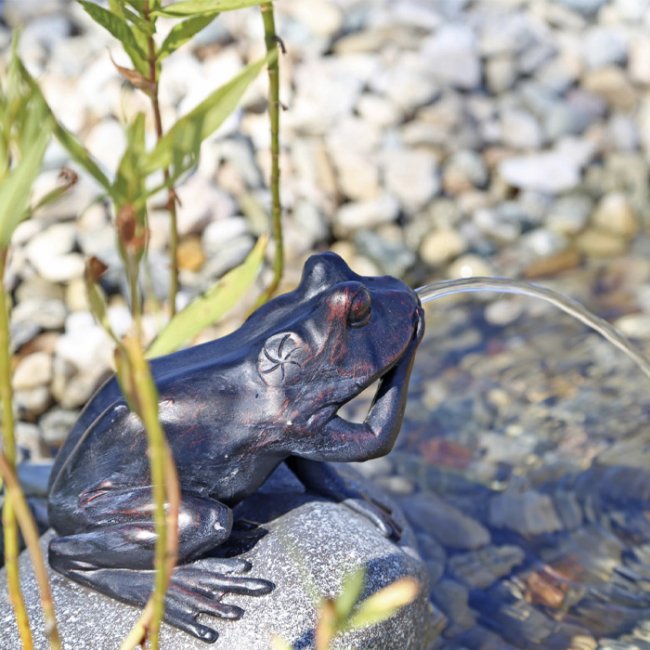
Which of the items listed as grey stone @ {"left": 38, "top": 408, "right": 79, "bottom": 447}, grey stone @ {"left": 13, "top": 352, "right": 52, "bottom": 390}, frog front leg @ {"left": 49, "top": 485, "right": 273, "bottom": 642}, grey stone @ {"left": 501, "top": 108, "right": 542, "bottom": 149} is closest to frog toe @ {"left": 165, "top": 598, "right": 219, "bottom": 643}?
frog front leg @ {"left": 49, "top": 485, "right": 273, "bottom": 642}

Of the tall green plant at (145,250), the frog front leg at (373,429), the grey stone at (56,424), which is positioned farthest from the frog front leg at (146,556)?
the grey stone at (56,424)

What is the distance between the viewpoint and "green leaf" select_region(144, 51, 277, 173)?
1405mm

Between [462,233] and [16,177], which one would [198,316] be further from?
[462,233]

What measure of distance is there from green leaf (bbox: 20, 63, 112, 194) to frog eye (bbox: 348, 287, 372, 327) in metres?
0.75

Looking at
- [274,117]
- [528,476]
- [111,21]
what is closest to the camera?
[111,21]

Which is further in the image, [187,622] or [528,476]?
A: [528,476]

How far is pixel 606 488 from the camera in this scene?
3.36m

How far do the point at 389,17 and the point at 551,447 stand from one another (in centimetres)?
299

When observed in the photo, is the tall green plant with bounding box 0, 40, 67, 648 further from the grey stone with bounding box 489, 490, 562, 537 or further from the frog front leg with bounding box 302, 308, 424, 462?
the grey stone with bounding box 489, 490, 562, 537

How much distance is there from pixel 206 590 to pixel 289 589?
0.16 meters

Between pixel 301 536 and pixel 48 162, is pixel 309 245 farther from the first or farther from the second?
pixel 301 536

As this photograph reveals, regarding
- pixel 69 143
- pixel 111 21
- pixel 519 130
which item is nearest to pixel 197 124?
pixel 69 143

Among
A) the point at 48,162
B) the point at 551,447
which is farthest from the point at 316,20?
the point at 551,447

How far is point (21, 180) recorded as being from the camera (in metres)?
1.37
